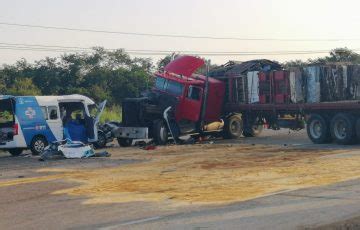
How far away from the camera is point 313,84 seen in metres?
24.8

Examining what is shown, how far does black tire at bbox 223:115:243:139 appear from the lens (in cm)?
2889

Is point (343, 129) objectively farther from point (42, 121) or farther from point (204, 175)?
point (42, 121)

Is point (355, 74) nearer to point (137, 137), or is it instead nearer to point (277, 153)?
point (277, 153)

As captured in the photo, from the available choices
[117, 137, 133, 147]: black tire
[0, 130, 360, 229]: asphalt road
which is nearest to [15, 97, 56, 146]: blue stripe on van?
[117, 137, 133, 147]: black tire

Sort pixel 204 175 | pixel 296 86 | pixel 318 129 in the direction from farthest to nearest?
pixel 296 86 → pixel 318 129 → pixel 204 175

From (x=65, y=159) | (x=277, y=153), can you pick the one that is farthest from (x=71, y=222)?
(x=277, y=153)

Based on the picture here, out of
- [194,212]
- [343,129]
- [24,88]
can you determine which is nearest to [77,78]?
[24,88]

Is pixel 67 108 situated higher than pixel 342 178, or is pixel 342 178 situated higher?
pixel 67 108

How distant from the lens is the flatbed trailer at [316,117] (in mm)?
22672

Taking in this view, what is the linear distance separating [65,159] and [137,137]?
6.19 m

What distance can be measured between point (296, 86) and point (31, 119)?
10.7 metres

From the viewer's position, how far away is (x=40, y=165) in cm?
1806

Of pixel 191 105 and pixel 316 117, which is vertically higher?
pixel 191 105

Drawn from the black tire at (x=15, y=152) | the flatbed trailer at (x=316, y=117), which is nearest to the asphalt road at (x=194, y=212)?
the black tire at (x=15, y=152)
